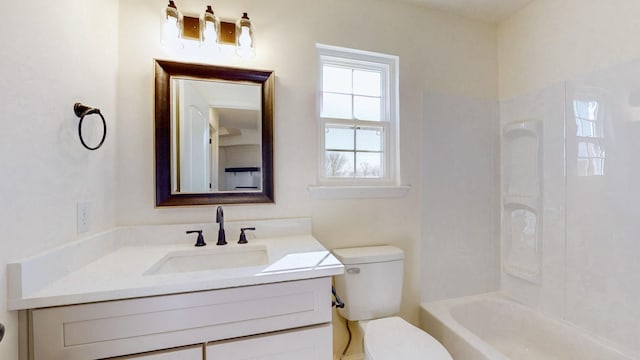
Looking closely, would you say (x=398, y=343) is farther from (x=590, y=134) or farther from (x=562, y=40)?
(x=562, y=40)

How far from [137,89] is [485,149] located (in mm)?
2278

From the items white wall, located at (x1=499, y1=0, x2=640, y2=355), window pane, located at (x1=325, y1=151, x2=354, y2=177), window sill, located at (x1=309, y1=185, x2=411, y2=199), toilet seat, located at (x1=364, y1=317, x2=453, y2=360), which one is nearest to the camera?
toilet seat, located at (x1=364, y1=317, x2=453, y2=360)

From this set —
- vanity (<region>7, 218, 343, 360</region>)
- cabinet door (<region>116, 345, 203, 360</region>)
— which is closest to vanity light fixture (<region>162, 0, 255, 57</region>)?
vanity (<region>7, 218, 343, 360</region>)

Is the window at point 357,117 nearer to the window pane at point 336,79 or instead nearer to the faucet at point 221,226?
the window pane at point 336,79

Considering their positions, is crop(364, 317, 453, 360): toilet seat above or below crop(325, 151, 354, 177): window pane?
below

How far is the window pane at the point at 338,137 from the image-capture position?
1.73 meters

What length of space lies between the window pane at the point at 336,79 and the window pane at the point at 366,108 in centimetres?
9

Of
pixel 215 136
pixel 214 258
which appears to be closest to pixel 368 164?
pixel 215 136

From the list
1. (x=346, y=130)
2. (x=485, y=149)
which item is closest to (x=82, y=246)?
(x=346, y=130)

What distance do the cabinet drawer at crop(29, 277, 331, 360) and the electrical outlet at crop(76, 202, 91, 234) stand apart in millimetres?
371

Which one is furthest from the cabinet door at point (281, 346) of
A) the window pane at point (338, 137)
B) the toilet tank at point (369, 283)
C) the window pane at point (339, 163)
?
the window pane at point (338, 137)

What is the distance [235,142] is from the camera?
1506mm

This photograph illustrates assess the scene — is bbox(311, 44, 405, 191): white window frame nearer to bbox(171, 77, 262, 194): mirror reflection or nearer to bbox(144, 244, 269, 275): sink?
bbox(171, 77, 262, 194): mirror reflection

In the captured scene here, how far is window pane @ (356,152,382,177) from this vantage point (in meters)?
1.80
